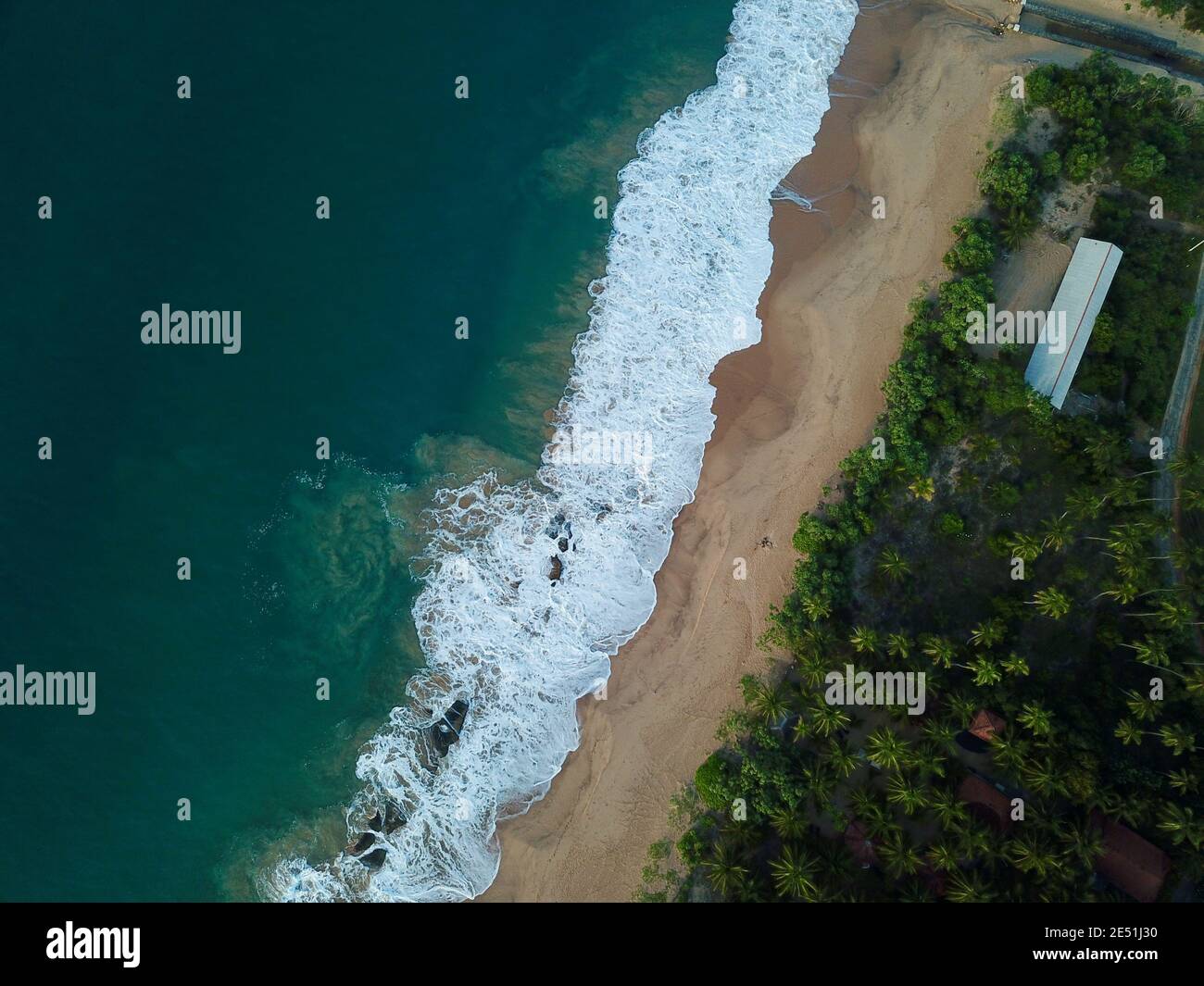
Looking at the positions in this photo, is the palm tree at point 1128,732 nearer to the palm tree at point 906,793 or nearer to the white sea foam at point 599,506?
the palm tree at point 906,793

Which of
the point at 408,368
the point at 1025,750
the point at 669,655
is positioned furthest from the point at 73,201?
the point at 1025,750

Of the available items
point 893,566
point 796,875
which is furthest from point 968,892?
point 893,566

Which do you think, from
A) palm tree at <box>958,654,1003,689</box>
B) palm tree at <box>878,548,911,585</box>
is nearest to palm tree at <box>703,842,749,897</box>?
palm tree at <box>958,654,1003,689</box>

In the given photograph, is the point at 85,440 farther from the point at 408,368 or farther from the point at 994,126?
the point at 994,126

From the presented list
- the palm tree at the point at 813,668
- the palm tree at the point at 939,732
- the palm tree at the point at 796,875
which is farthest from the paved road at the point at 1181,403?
the palm tree at the point at 796,875
